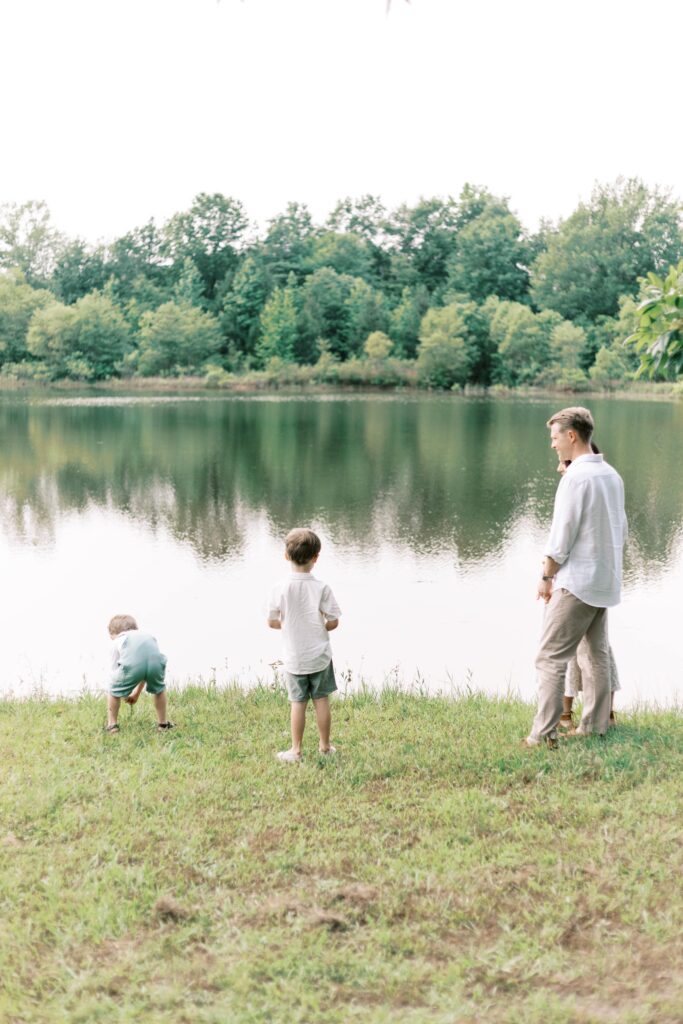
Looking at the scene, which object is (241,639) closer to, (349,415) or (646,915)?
(646,915)

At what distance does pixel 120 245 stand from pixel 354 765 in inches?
3377

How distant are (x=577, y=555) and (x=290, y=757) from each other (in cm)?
170

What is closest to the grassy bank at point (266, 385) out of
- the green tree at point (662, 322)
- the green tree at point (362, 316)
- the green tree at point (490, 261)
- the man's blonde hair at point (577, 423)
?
the green tree at point (362, 316)

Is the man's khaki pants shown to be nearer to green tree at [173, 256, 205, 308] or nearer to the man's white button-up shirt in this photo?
the man's white button-up shirt

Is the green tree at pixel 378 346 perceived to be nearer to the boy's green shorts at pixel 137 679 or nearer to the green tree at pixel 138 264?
the green tree at pixel 138 264

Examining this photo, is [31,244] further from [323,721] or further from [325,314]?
[323,721]

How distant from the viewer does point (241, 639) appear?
34.4ft

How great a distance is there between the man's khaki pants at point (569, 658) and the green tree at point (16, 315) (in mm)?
72149

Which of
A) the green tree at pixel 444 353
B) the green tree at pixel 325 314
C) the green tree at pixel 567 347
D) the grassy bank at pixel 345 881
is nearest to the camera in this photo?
the grassy bank at pixel 345 881

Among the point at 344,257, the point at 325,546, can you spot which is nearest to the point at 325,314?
the point at 344,257

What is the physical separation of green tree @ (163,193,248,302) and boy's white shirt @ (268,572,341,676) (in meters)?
81.3

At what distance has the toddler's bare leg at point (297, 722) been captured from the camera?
15.0ft

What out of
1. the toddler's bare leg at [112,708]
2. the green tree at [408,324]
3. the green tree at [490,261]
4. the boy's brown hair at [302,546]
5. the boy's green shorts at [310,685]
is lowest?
the toddler's bare leg at [112,708]

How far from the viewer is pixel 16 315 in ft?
237
